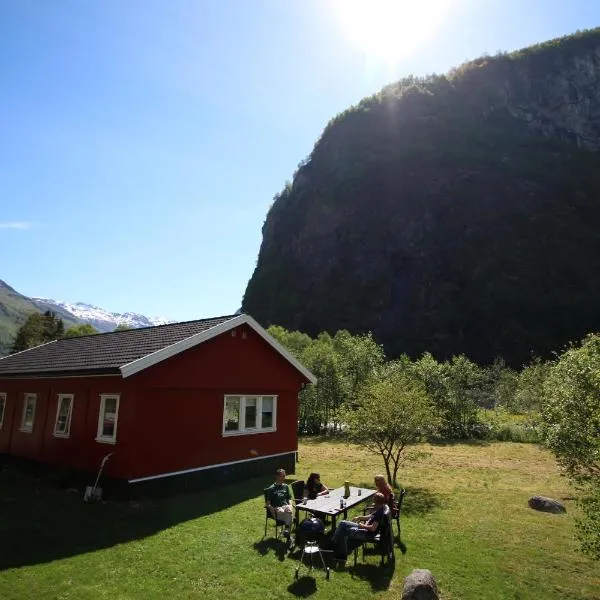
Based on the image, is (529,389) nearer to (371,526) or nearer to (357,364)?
(357,364)

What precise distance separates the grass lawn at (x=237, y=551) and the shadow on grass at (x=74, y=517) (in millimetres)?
30

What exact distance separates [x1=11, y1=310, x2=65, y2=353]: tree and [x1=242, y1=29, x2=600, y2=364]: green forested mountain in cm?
4368

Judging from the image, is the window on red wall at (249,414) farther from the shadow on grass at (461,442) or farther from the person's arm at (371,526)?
the shadow on grass at (461,442)

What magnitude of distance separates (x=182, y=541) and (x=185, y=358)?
6198 mm

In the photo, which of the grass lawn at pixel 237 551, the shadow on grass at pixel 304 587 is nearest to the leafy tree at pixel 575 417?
the grass lawn at pixel 237 551

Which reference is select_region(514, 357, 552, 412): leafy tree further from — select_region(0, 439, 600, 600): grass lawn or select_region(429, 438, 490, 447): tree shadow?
select_region(0, 439, 600, 600): grass lawn

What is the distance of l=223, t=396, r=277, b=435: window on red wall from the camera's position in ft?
54.8

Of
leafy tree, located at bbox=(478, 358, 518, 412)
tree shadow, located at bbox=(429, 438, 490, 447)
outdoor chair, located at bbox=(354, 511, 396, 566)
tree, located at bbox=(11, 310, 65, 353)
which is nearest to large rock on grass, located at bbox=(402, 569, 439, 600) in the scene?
outdoor chair, located at bbox=(354, 511, 396, 566)

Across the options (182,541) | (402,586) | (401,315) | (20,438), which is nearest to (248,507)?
(182,541)

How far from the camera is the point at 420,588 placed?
743 centimetres

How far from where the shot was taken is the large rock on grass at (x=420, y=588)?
7387 millimetres

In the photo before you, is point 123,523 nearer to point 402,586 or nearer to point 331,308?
point 402,586

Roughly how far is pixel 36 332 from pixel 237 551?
79421mm

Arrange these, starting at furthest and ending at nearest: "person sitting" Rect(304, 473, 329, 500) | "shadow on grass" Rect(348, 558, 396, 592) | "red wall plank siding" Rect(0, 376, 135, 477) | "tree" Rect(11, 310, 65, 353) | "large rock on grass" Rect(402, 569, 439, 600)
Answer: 1. "tree" Rect(11, 310, 65, 353)
2. "red wall plank siding" Rect(0, 376, 135, 477)
3. "person sitting" Rect(304, 473, 329, 500)
4. "shadow on grass" Rect(348, 558, 396, 592)
5. "large rock on grass" Rect(402, 569, 439, 600)
